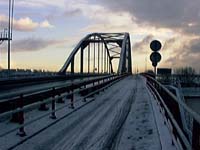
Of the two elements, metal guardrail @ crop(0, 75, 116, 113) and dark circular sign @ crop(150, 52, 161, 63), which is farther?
dark circular sign @ crop(150, 52, 161, 63)

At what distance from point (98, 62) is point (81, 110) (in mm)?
75932

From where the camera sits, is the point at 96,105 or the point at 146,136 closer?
the point at 146,136

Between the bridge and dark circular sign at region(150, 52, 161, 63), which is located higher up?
dark circular sign at region(150, 52, 161, 63)

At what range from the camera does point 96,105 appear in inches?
806

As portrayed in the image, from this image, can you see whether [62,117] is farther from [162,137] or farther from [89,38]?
[89,38]

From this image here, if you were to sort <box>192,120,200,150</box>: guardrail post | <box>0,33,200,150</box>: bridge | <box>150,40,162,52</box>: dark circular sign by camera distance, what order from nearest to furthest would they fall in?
<box>192,120,200,150</box>: guardrail post → <box>0,33,200,150</box>: bridge → <box>150,40,162,52</box>: dark circular sign

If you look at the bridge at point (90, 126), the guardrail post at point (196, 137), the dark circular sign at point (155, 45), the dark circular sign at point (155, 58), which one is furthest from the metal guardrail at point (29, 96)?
the dark circular sign at point (155, 45)

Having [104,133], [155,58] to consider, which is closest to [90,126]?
[104,133]

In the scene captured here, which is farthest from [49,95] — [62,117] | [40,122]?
[40,122]

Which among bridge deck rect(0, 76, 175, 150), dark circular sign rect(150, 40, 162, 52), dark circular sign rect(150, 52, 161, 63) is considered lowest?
bridge deck rect(0, 76, 175, 150)

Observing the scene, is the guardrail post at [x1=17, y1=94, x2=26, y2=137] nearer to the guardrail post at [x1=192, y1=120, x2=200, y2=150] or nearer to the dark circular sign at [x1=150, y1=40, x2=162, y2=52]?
the guardrail post at [x1=192, y1=120, x2=200, y2=150]

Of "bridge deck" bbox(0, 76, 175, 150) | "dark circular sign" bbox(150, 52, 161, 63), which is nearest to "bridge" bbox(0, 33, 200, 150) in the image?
"bridge deck" bbox(0, 76, 175, 150)

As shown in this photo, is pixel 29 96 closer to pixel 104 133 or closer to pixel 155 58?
pixel 104 133

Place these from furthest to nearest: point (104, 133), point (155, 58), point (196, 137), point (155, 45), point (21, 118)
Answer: point (155, 45)
point (155, 58)
point (104, 133)
point (21, 118)
point (196, 137)
